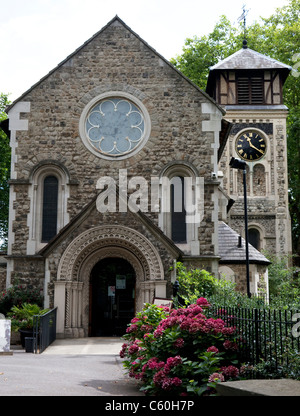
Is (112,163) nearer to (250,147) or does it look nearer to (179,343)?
(179,343)

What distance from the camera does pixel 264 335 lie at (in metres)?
9.00

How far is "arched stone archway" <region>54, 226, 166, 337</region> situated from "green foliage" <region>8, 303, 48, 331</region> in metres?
1.07

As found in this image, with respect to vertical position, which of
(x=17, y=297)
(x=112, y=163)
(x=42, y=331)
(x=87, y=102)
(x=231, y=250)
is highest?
(x=87, y=102)

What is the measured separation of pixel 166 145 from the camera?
→ 66.9 ft

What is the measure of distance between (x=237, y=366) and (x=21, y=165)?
13.1 meters

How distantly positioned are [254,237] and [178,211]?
17.9 m

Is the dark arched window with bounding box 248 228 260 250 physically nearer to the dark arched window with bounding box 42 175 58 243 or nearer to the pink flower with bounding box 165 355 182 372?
the dark arched window with bounding box 42 175 58 243

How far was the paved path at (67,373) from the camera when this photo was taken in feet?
28.9

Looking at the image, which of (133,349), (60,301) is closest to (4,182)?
(60,301)

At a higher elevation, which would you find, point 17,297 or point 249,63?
point 249,63

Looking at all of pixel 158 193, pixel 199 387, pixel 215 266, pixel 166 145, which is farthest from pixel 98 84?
pixel 199 387

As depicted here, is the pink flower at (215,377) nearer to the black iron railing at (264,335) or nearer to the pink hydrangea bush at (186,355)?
the pink hydrangea bush at (186,355)

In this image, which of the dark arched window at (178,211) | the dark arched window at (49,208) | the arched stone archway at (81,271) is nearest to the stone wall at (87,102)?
the dark arched window at (49,208)
